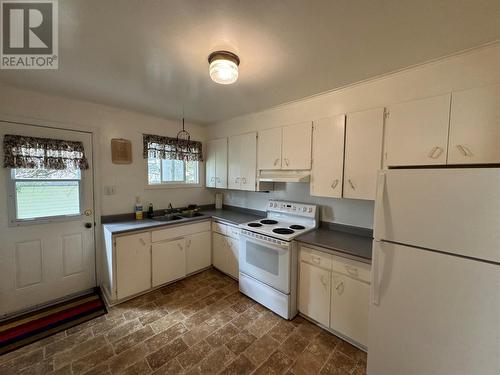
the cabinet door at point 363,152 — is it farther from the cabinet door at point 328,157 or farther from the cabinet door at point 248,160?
the cabinet door at point 248,160

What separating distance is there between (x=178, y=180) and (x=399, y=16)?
3.25 m

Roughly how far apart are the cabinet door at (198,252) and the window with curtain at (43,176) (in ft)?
4.79

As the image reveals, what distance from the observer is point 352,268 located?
176cm

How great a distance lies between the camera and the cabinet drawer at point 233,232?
2.77 m

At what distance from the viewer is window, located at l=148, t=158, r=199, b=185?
10.3ft

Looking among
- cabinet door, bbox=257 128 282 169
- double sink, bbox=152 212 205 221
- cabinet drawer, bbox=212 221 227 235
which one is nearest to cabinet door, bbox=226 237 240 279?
cabinet drawer, bbox=212 221 227 235

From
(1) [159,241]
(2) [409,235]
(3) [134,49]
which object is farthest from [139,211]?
(2) [409,235]

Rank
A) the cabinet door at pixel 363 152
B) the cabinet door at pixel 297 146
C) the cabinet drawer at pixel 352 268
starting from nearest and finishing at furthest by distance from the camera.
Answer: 1. the cabinet drawer at pixel 352 268
2. the cabinet door at pixel 363 152
3. the cabinet door at pixel 297 146

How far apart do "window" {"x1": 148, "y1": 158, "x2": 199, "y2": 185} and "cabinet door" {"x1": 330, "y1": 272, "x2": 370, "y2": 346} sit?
9.03 ft

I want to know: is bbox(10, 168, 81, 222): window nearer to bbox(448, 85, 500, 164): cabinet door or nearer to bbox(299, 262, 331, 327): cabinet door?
bbox(299, 262, 331, 327): cabinet door

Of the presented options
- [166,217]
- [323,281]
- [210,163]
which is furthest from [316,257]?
[210,163]

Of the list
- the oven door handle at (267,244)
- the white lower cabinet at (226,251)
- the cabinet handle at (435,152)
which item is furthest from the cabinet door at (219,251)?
the cabinet handle at (435,152)

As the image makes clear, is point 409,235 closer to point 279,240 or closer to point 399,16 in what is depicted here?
point 279,240

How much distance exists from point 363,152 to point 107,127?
312cm
